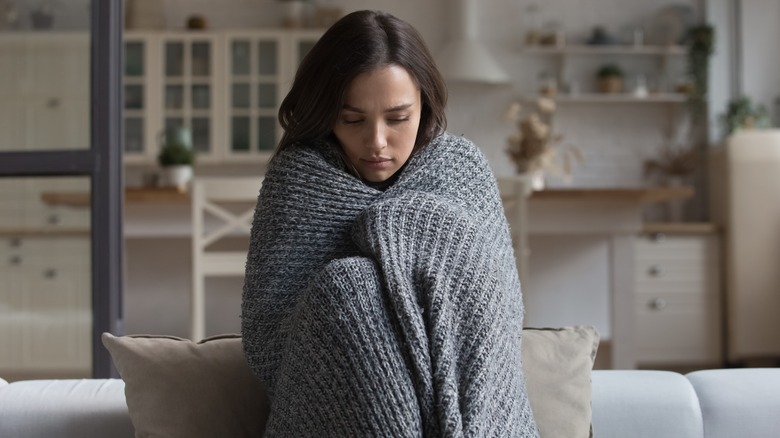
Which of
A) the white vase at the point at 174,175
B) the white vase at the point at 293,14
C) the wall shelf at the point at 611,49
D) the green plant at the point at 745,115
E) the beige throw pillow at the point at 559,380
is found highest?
the white vase at the point at 293,14

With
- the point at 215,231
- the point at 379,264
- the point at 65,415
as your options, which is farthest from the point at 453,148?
the point at 215,231

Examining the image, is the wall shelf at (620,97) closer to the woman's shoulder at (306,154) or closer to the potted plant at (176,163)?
the potted plant at (176,163)

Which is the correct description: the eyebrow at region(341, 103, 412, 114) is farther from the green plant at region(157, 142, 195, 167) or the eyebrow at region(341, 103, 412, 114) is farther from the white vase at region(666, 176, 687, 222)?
the white vase at region(666, 176, 687, 222)

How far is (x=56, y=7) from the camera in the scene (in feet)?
7.89

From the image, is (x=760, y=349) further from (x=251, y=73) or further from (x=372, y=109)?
(x=372, y=109)

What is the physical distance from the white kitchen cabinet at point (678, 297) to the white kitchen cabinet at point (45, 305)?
131 inches

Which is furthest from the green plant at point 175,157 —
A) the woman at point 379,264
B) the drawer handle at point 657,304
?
the woman at point 379,264

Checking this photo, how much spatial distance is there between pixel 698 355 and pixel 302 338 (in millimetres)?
4302

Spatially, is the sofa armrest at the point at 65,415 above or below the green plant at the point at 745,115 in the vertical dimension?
below

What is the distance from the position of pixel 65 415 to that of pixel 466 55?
14.1 feet

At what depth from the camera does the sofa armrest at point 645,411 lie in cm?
152

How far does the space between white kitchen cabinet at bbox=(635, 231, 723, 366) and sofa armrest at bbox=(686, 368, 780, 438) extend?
3.58 meters

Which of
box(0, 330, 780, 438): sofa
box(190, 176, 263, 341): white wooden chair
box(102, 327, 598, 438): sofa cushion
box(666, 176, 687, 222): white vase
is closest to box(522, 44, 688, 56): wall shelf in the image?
box(666, 176, 687, 222): white vase

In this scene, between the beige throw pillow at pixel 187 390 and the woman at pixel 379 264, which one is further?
the beige throw pillow at pixel 187 390
